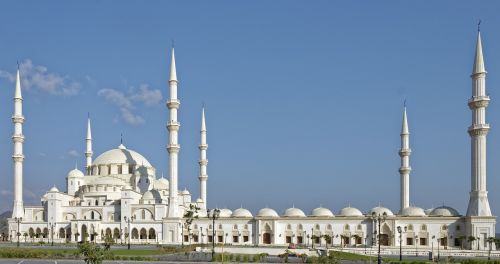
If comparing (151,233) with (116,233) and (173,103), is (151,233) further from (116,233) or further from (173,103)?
(173,103)

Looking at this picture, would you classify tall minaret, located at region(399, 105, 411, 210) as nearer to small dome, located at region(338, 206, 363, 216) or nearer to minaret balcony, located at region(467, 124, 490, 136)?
small dome, located at region(338, 206, 363, 216)

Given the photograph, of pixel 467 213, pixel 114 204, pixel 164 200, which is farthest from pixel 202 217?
pixel 467 213

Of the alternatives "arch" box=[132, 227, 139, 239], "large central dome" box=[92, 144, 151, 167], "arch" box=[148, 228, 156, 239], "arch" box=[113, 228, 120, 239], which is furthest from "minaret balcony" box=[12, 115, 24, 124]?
"arch" box=[148, 228, 156, 239]

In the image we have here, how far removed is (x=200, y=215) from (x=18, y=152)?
29502mm

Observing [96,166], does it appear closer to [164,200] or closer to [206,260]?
[164,200]

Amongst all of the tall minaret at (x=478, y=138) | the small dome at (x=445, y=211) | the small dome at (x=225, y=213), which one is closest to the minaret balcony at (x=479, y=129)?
the tall minaret at (x=478, y=138)

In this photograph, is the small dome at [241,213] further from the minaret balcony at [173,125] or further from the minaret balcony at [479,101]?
the minaret balcony at [479,101]

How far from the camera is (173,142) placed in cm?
7744

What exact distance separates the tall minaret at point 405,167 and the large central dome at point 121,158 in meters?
45.1

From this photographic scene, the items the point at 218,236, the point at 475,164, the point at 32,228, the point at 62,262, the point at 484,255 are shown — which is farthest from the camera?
the point at 32,228

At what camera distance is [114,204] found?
84438mm

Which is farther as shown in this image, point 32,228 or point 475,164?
point 32,228

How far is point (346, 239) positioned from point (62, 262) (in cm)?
3906

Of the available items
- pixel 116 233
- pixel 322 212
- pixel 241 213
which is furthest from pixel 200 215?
pixel 322 212
